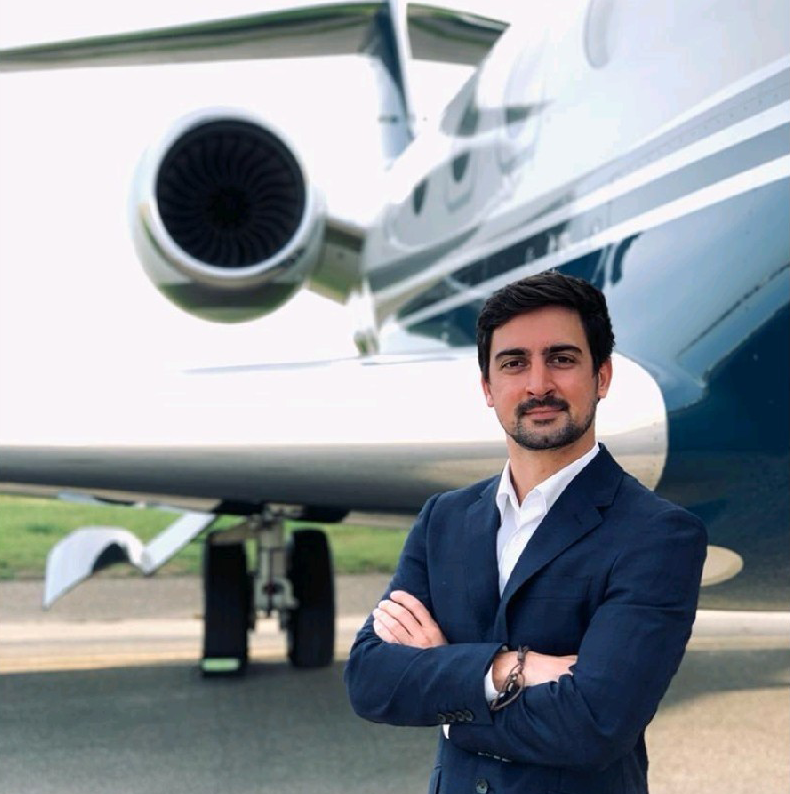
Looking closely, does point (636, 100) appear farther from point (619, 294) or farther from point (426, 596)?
point (426, 596)

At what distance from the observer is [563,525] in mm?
1913

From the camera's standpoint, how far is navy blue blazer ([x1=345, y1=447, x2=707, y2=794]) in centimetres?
182

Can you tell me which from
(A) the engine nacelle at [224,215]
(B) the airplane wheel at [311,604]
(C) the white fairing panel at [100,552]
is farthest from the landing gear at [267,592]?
(A) the engine nacelle at [224,215]

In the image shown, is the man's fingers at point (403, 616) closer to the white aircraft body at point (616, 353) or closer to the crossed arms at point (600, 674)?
the crossed arms at point (600, 674)

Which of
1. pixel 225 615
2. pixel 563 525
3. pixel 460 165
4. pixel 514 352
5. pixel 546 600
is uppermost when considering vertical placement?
pixel 460 165

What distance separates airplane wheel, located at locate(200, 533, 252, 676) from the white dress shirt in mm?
5809

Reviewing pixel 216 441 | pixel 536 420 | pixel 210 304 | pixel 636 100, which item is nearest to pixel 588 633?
pixel 536 420

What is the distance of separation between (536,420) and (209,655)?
599 centimetres

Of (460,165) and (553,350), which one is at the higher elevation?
(460,165)

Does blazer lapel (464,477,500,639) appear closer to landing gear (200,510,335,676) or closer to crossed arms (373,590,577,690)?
crossed arms (373,590,577,690)

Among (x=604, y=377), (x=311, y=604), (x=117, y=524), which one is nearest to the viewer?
(x=604, y=377)

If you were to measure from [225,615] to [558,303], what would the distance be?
598 cm

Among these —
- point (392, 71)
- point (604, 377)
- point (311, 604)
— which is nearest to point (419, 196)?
point (311, 604)

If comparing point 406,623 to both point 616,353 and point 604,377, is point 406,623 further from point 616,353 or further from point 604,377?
point 616,353
